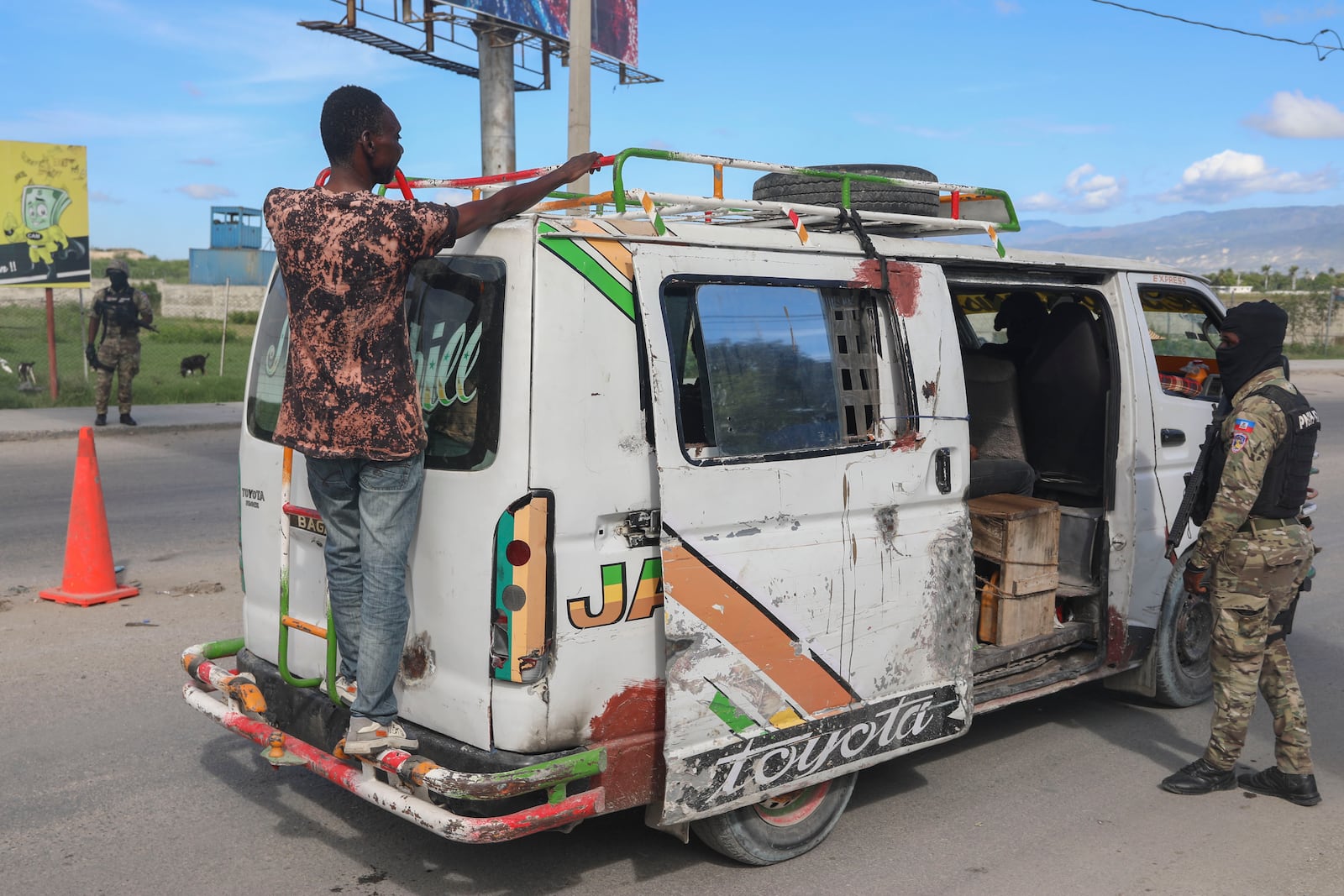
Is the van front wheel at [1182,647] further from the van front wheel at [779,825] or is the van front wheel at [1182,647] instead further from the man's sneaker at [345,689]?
the man's sneaker at [345,689]

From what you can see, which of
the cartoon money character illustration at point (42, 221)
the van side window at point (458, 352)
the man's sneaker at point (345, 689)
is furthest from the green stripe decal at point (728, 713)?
the cartoon money character illustration at point (42, 221)

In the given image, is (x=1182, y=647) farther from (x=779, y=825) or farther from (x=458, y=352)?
(x=458, y=352)

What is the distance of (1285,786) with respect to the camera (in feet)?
14.5

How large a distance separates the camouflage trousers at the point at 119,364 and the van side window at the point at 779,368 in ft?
40.7

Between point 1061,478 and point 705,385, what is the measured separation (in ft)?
8.74

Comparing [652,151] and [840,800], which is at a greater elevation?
[652,151]

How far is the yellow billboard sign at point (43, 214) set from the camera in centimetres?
1652

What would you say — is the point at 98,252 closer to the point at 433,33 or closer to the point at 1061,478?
the point at 433,33

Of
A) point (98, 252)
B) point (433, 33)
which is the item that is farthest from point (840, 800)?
point (98, 252)

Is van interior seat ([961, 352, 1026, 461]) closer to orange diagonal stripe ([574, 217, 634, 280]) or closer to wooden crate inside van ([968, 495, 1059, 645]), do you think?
wooden crate inside van ([968, 495, 1059, 645])

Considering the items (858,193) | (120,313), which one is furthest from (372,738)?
(120,313)

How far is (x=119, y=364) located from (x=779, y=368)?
500 inches

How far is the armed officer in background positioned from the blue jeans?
39.2ft

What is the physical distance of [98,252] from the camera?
115250 millimetres
